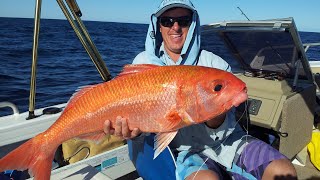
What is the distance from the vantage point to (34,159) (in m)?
2.32

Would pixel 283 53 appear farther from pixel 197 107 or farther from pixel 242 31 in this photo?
pixel 197 107

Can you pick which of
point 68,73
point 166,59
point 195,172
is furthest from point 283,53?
point 68,73

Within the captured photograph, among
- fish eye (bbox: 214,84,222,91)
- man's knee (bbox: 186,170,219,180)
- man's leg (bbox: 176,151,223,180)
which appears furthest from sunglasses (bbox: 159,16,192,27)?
man's knee (bbox: 186,170,219,180)

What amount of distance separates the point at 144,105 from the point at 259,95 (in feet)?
6.76

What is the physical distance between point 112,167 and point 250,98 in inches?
71.1

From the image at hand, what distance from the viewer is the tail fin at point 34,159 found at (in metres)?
2.26

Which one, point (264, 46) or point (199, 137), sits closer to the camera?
point (199, 137)

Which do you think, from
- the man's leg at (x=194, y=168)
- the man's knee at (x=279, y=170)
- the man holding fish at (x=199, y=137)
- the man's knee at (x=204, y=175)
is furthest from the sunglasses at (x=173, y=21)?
the man's knee at (x=279, y=170)

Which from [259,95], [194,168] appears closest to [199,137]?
[194,168]

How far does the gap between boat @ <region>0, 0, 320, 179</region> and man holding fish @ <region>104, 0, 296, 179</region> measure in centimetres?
70

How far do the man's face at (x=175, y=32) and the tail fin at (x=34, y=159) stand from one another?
1.47 m

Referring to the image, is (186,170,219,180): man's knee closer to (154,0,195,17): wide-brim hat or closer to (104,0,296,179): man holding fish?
(104,0,296,179): man holding fish

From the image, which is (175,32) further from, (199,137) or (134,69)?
(199,137)

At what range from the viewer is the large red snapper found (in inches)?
87.6
